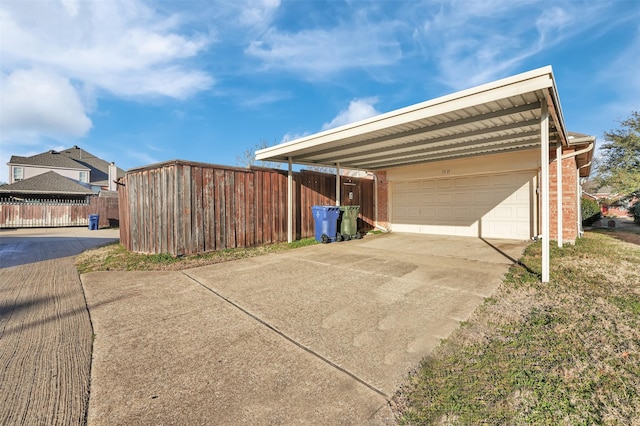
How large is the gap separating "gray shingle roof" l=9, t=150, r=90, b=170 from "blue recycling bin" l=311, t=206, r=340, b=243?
34816mm

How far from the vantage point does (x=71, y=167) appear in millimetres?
30078

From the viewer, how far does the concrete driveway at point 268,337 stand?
187 centimetres

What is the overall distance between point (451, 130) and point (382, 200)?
6014 mm

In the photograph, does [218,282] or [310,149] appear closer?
[218,282]

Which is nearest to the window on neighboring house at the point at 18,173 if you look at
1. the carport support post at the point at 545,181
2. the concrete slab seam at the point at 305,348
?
the concrete slab seam at the point at 305,348

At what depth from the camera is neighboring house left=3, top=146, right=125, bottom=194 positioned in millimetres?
27688

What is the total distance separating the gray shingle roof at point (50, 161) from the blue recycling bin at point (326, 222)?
3482 centimetres

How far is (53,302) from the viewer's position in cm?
392

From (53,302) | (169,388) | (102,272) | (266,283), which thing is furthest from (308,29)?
(169,388)

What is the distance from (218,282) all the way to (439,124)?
5.46m

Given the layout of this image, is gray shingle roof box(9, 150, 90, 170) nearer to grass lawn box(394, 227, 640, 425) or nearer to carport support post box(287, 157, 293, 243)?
carport support post box(287, 157, 293, 243)

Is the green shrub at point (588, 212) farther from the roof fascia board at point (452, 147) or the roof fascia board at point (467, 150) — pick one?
the roof fascia board at point (452, 147)

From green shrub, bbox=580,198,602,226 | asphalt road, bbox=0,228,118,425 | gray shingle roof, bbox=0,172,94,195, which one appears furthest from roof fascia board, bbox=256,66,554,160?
gray shingle roof, bbox=0,172,94,195

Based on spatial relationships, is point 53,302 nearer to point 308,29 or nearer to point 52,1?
point 52,1
